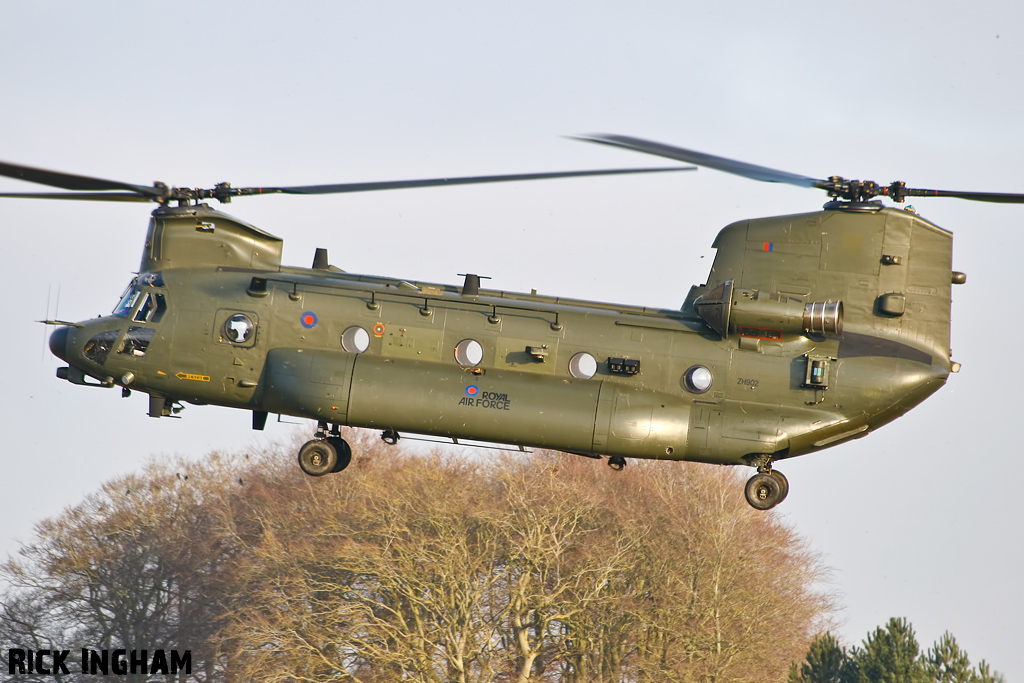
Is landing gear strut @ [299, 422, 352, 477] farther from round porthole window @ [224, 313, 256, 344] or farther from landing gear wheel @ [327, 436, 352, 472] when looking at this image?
round porthole window @ [224, 313, 256, 344]

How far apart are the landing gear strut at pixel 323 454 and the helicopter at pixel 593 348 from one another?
0.04 metres

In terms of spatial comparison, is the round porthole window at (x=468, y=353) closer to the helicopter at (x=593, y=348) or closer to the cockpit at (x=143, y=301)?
the helicopter at (x=593, y=348)

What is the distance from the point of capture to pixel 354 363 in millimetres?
21109

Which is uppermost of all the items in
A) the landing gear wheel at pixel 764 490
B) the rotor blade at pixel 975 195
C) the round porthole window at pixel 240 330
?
the rotor blade at pixel 975 195

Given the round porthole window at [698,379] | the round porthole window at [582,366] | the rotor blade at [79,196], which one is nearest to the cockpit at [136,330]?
the rotor blade at [79,196]

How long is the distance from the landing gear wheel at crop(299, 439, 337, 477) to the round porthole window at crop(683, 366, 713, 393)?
21.6ft

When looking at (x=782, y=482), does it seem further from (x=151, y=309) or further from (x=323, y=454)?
(x=151, y=309)

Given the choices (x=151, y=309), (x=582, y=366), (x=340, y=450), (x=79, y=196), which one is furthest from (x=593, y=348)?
(x=79, y=196)

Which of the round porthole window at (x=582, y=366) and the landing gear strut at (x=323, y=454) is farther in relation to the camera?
the landing gear strut at (x=323, y=454)

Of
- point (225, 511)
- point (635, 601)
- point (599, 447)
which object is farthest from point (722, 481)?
point (599, 447)

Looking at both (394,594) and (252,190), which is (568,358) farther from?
(394,594)

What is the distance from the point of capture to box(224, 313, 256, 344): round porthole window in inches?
850

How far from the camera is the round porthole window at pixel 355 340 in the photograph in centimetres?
2142

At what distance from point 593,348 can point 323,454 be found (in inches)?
209
